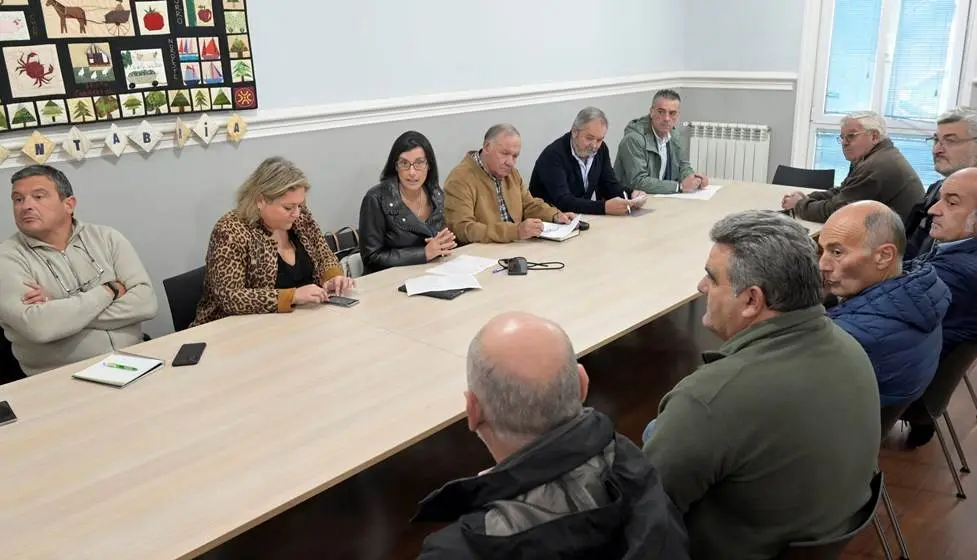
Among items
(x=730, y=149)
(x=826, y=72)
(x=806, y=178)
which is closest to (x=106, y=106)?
(x=806, y=178)

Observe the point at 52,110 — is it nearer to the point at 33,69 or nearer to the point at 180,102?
the point at 33,69

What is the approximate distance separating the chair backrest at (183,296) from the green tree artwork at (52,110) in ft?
3.14

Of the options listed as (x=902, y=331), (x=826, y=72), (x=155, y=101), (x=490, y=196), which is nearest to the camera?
(x=902, y=331)

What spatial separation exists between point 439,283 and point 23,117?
191cm

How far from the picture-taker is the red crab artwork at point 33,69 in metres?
3.15

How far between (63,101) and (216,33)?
2.61 feet

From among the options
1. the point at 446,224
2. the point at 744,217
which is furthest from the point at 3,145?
the point at 744,217

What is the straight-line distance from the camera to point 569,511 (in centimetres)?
113

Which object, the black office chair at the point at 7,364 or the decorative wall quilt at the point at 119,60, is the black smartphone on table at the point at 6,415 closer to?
the black office chair at the point at 7,364

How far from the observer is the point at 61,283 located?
9.12 feet

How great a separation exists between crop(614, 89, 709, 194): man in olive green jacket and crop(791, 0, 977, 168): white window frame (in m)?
1.87

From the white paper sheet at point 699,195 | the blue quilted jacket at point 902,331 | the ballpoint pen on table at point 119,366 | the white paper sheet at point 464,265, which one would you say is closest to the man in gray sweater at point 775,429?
the blue quilted jacket at point 902,331

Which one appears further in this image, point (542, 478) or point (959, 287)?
point (959, 287)

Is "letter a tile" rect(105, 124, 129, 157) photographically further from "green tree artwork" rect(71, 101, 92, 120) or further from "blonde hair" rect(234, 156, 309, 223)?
"blonde hair" rect(234, 156, 309, 223)
